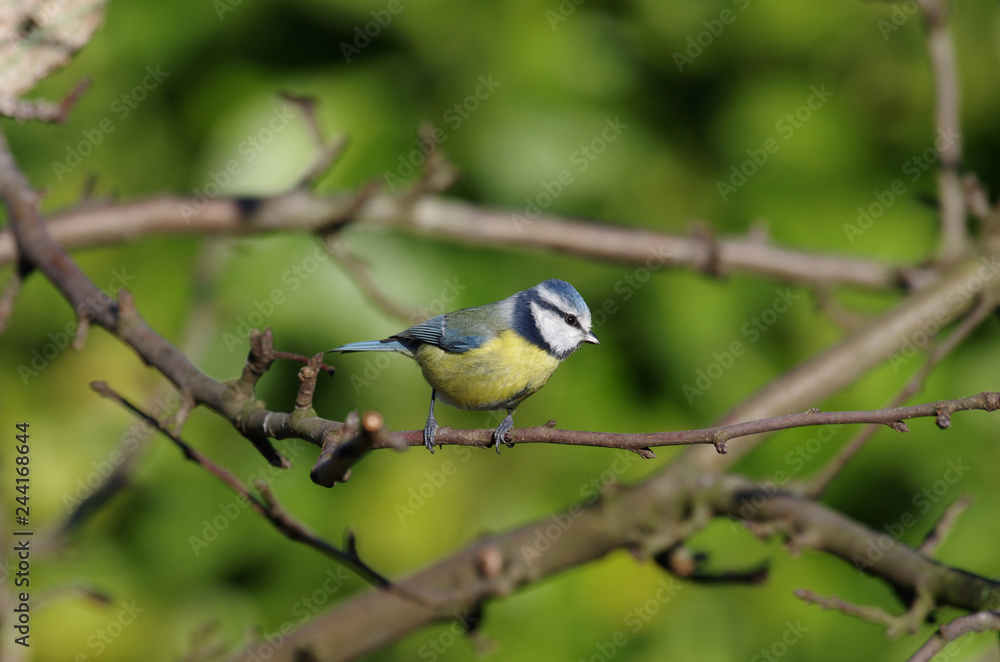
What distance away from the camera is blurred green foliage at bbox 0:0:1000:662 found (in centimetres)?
278

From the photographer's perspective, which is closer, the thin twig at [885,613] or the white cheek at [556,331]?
the thin twig at [885,613]

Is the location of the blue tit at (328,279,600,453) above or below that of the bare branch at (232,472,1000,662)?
above

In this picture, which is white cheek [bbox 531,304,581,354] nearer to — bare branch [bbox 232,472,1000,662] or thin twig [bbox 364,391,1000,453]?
bare branch [bbox 232,472,1000,662]

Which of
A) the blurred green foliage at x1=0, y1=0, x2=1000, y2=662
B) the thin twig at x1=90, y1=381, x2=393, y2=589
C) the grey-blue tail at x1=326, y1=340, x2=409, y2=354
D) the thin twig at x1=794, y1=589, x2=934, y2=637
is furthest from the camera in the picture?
the blurred green foliage at x1=0, y1=0, x2=1000, y2=662

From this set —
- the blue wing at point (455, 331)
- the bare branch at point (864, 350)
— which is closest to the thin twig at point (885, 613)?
the bare branch at point (864, 350)

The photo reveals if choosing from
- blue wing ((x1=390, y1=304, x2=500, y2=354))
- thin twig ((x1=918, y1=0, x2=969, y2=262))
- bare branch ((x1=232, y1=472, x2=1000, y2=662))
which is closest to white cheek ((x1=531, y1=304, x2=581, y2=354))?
blue wing ((x1=390, y1=304, x2=500, y2=354))

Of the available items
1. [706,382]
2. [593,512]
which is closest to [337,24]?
[706,382]

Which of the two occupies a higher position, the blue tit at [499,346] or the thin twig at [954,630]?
the thin twig at [954,630]

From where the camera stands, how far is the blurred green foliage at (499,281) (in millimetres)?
2781

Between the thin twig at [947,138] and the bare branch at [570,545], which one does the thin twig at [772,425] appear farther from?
the thin twig at [947,138]

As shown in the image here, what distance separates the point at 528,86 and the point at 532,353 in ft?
4.96

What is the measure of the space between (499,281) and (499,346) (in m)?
0.88

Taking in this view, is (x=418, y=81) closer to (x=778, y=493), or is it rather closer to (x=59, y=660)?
(x=778, y=493)

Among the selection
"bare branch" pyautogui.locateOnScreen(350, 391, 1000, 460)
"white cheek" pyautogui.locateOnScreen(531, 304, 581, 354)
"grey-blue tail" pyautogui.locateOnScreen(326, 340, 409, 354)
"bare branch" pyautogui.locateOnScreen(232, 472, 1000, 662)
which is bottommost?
"bare branch" pyautogui.locateOnScreen(232, 472, 1000, 662)
